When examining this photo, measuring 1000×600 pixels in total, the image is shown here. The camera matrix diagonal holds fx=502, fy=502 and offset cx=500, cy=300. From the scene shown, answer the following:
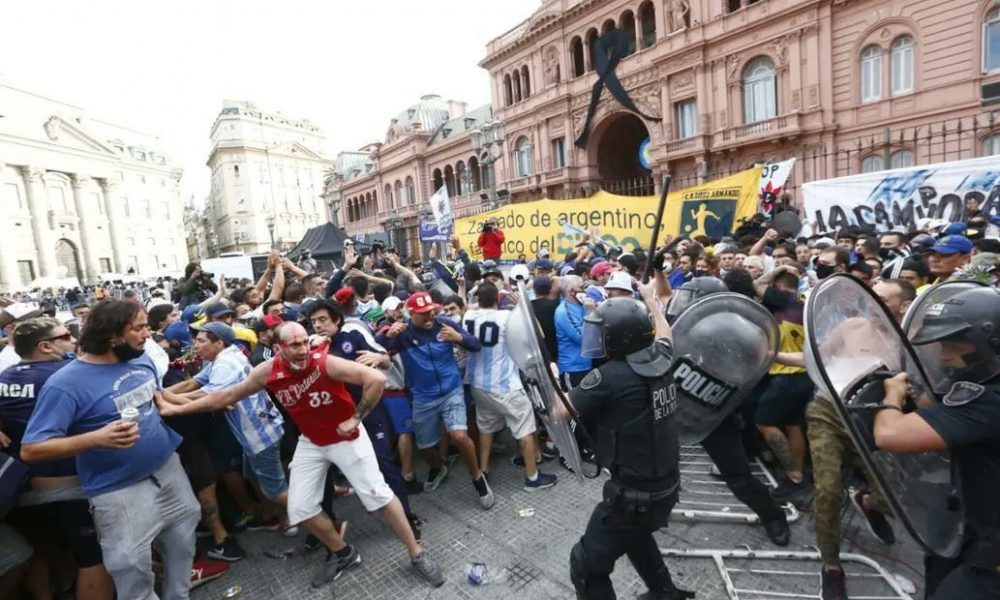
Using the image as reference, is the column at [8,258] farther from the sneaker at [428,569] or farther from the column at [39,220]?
the sneaker at [428,569]

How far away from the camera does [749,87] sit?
21.1m

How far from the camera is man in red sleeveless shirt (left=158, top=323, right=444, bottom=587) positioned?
3268 millimetres

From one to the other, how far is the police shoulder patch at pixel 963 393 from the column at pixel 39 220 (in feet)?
195

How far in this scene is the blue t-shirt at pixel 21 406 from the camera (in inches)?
115

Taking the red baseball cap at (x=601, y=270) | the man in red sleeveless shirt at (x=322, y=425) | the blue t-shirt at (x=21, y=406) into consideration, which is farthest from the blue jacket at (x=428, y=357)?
the red baseball cap at (x=601, y=270)

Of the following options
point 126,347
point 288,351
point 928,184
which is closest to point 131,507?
point 126,347

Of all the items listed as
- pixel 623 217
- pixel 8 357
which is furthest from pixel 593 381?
pixel 623 217

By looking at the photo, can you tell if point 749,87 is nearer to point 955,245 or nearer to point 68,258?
point 955,245

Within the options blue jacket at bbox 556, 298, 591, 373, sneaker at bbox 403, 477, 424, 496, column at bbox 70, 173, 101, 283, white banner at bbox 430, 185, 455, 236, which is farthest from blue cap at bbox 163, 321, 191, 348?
column at bbox 70, 173, 101, 283

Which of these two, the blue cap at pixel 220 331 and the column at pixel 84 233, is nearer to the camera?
the blue cap at pixel 220 331

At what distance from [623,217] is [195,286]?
7.90 m

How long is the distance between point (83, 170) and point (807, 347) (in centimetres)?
6600

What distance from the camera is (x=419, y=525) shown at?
4.10 meters

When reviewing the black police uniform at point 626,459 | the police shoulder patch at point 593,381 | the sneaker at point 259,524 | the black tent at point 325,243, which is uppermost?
the black tent at point 325,243
